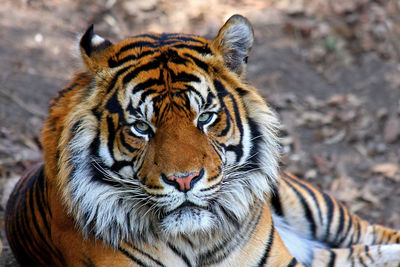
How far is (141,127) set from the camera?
256cm

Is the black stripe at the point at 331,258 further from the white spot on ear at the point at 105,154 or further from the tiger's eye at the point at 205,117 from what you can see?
the white spot on ear at the point at 105,154

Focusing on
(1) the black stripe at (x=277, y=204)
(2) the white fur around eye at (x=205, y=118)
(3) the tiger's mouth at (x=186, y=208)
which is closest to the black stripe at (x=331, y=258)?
(1) the black stripe at (x=277, y=204)

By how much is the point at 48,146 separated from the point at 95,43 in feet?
1.96

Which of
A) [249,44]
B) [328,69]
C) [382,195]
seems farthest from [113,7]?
[249,44]

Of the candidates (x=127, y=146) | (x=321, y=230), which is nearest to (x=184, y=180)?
(x=127, y=146)

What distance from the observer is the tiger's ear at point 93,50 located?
8.50 ft

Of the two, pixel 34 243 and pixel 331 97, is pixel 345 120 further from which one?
pixel 34 243

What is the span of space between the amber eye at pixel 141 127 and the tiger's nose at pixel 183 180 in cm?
28

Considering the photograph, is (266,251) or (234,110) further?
(266,251)

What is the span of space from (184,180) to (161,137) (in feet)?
0.83

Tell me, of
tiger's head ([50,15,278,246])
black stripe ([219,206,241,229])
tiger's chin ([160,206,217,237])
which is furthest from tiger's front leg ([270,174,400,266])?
tiger's chin ([160,206,217,237])

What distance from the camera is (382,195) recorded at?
493 cm

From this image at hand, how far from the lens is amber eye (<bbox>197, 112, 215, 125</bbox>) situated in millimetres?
2594

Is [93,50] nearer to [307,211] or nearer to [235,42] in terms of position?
[235,42]
